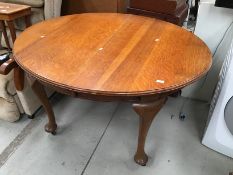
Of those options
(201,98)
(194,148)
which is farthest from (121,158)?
(201,98)

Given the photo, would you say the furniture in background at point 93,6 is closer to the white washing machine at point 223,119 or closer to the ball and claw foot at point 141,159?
the white washing machine at point 223,119

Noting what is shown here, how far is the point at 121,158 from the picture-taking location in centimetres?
138

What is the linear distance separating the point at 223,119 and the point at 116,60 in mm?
791

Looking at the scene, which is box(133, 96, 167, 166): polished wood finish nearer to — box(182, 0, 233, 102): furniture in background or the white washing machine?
the white washing machine

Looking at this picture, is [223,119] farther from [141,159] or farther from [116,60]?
[116,60]

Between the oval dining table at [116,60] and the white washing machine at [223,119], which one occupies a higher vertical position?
the oval dining table at [116,60]

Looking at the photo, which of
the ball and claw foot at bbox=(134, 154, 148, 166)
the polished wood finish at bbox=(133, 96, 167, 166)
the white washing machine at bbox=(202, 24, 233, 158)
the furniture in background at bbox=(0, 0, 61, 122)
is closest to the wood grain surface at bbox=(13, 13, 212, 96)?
the polished wood finish at bbox=(133, 96, 167, 166)

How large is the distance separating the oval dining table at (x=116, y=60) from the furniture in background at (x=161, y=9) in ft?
0.68

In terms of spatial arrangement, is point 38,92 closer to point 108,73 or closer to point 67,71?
point 67,71

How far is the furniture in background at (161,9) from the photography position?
5.11 feet

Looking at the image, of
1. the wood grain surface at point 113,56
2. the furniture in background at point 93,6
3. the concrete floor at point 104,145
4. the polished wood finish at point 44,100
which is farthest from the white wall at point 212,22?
the polished wood finish at point 44,100

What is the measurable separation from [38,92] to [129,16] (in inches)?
32.6

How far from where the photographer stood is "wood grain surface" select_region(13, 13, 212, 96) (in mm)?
878

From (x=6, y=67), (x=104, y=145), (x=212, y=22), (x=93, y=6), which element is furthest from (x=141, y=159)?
(x=93, y=6)
